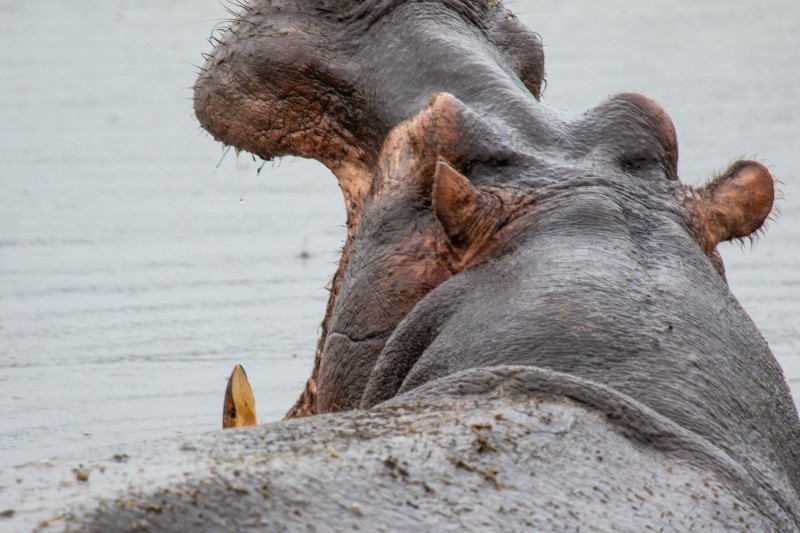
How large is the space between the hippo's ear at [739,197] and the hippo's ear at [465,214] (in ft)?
1.75

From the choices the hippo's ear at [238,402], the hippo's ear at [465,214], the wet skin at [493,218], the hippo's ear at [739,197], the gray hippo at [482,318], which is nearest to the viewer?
the gray hippo at [482,318]

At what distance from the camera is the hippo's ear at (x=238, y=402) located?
3.81 m

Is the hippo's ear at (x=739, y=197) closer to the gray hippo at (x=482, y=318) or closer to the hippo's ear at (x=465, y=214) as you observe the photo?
the gray hippo at (x=482, y=318)

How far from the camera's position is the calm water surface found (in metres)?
5.70

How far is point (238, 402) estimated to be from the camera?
3.83m

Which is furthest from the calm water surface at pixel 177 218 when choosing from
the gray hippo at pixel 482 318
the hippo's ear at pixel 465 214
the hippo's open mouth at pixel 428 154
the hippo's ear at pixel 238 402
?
the hippo's ear at pixel 465 214

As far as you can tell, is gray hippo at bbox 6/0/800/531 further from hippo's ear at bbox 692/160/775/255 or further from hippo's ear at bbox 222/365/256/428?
hippo's ear at bbox 222/365/256/428

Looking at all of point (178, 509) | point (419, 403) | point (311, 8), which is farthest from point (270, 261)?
point (178, 509)

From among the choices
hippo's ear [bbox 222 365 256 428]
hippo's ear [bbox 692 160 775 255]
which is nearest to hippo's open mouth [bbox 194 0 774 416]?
hippo's ear [bbox 692 160 775 255]

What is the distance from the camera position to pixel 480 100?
143 inches

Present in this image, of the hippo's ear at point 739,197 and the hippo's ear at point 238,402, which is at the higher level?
the hippo's ear at point 739,197

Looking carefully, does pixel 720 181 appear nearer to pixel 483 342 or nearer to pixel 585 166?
pixel 585 166

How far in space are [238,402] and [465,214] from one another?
0.89m

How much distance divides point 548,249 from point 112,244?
4.85 meters
